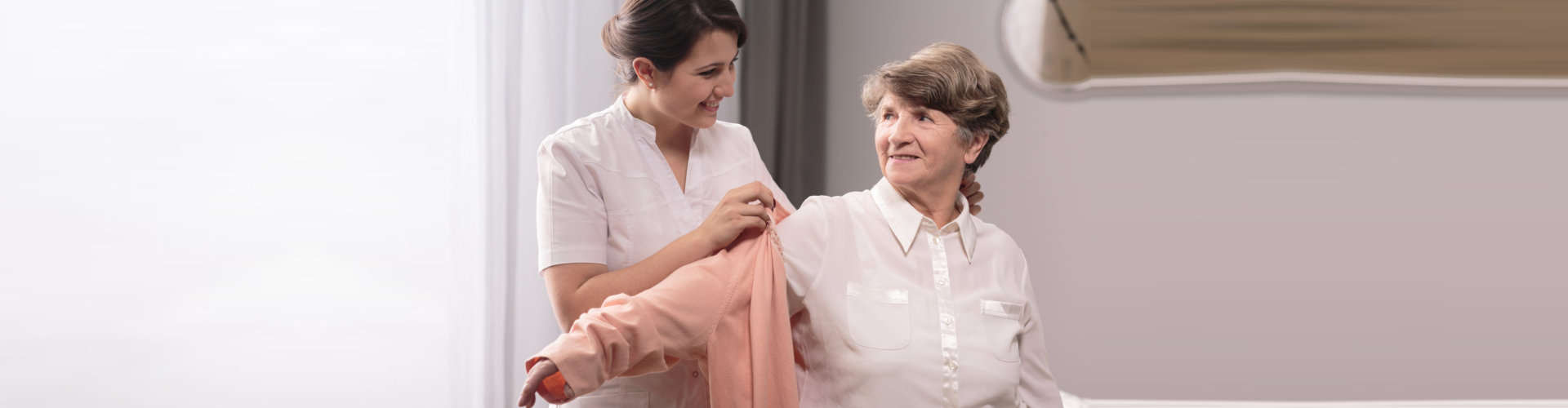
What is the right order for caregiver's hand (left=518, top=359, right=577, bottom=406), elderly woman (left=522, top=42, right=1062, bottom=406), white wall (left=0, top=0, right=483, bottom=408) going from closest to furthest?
caregiver's hand (left=518, top=359, right=577, bottom=406) < elderly woman (left=522, top=42, right=1062, bottom=406) < white wall (left=0, top=0, right=483, bottom=408)

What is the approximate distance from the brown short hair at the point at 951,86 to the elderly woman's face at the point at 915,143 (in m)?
0.01

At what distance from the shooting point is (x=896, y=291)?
4.23 feet

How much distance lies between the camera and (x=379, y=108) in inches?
79.0

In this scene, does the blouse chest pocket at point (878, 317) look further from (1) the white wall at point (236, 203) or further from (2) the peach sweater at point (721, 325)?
(1) the white wall at point (236, 203)

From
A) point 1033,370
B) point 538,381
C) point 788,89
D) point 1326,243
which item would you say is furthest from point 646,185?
point 1326,243

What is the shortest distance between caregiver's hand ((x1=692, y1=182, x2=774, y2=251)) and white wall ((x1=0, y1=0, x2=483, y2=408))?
1.10 m

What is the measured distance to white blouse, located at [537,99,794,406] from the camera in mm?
1290

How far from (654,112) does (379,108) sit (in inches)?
36.7

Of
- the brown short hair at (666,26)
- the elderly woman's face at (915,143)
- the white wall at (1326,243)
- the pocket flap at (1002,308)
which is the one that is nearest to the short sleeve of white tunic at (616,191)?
the brown short hair at (666,26)

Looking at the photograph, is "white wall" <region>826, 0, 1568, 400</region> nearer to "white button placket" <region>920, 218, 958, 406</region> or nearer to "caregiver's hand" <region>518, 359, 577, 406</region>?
"white button placket" <region>920, 218, 958, 406</region>

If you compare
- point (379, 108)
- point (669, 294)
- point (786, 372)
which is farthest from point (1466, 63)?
point (379, 108)

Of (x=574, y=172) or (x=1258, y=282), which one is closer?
(x=574, y=172)

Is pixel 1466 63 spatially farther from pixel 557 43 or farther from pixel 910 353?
pixel 557 43

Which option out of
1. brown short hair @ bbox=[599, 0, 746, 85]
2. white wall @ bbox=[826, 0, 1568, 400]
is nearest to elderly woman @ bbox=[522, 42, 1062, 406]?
brown short hair @ bbox=[599, 0, 746, 85]
